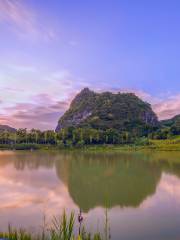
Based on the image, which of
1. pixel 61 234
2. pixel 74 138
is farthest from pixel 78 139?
pixel 61 234

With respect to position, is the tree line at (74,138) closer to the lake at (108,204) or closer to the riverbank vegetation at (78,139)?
the riverbank vegetation at (78,139)

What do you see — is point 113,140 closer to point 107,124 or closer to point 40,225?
point 107,124

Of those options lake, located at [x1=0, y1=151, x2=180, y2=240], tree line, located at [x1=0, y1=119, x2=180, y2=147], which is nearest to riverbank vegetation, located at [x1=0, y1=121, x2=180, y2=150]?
tree line, located at [x1=0, y1=119, x2=180, y2=147]

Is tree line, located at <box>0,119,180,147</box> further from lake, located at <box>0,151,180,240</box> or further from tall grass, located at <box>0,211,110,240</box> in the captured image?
tall grass, located at <box>0,211,110,240</box>

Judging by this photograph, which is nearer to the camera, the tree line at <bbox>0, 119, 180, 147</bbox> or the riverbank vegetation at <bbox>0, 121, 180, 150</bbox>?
the riverbank vegetation at <bbox>0, 121, 180, 150</bbox>

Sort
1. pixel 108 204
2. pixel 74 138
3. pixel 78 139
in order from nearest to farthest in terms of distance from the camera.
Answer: pixel 108 204
pixel 74 138
pixel 78 139

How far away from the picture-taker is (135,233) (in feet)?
44.3

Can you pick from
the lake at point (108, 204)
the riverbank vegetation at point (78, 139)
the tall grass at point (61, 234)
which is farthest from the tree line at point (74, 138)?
the tall grass at point (61, 234)

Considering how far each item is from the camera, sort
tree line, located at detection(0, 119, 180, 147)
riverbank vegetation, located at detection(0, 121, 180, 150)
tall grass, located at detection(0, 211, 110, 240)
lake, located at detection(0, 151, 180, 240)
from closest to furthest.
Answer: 1. tall grass, located at detection(0, 211, 110, 240)
2. lake, located at detection(0, 151, 180, 240)
3. riverbank vegetation, located at detection(0, 121, 180, 150)
4. tree line, located at detection(0, 119, 180, 147)

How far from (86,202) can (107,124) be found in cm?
17640

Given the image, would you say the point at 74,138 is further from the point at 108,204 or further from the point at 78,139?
the point at 108,204

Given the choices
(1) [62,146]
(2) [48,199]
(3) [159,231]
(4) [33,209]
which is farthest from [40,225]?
(1) [62,146]

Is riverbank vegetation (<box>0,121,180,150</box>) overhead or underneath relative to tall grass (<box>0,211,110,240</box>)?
overhead

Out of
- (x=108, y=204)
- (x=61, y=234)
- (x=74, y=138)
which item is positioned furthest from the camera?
(x=74, y=138)
